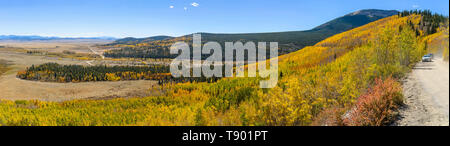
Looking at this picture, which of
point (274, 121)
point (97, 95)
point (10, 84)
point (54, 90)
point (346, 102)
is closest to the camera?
point (274, 121)

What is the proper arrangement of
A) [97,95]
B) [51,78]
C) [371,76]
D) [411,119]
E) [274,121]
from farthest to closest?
[51,78] < [97,95] < [371,76] < [274,121] < [411,119]

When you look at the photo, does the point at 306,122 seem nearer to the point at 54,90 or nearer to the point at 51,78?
the point at 54,90

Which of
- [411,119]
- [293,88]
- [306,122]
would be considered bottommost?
[306,122]

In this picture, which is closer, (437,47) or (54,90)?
(437,47)

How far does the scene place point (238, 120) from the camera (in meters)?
6.95

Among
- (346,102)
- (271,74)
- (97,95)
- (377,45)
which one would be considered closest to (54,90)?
(97,95)

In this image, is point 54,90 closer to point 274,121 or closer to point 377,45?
point 274,121

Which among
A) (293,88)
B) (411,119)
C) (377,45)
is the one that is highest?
(377,45)

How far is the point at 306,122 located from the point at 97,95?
97.0 feet

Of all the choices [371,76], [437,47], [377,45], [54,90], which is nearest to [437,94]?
[371,76]

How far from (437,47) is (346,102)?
32653mm

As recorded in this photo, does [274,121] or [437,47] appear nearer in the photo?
[274,121]

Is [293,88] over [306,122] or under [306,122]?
over

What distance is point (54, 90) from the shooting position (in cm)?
3128
